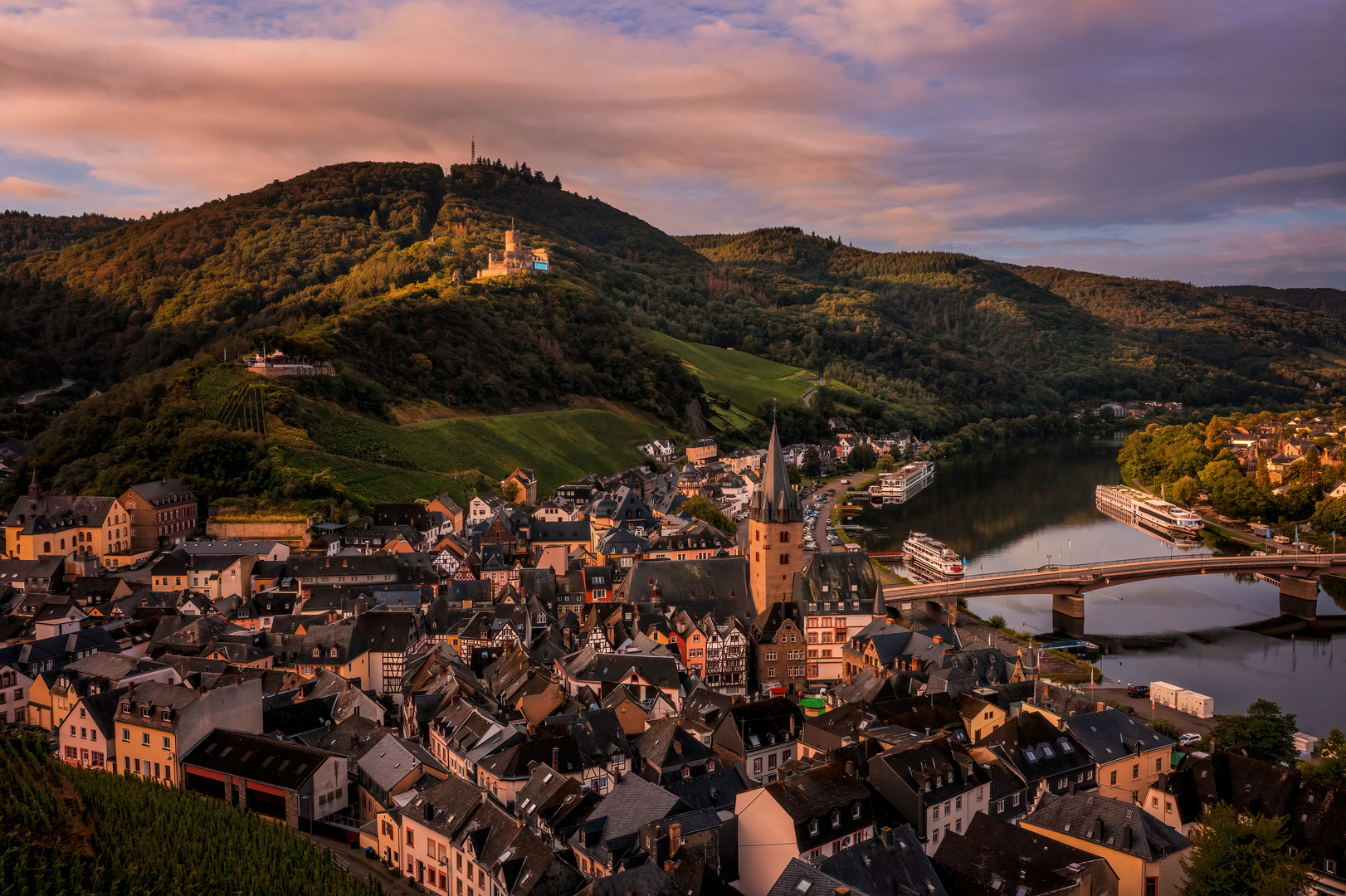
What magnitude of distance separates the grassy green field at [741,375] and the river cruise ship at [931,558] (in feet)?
233

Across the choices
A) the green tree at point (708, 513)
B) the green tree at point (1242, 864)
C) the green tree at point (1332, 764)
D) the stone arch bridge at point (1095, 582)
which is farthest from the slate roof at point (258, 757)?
the green tree at point (708, 513)

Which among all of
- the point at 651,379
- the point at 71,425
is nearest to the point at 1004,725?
the point at 71,425

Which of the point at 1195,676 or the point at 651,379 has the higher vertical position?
the point at 651,379

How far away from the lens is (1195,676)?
1998 inches

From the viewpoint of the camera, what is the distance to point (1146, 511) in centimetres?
9756

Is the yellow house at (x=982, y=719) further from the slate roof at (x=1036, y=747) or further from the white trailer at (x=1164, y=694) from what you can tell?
the white trailer at (x=1164, y=694)

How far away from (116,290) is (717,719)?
15577 cm

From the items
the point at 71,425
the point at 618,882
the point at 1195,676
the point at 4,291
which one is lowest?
the point at 1195,676

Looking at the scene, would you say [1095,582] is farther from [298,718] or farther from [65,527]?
[65,527]

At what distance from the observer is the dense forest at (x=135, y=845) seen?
2498cm

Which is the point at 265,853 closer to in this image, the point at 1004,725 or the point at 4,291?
the point at 1004,725

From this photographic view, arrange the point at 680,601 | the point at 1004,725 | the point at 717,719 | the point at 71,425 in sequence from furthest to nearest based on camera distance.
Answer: the point at 71,425 < the point at 680,601 < the point at 717,719 < the point at 1004,725

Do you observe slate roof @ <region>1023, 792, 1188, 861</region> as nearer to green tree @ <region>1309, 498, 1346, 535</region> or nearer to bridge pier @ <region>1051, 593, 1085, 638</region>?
bridge pier @ <region>1051, 593, 1085, 638</region>

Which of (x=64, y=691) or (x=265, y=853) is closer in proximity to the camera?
(x=265, y=853)
